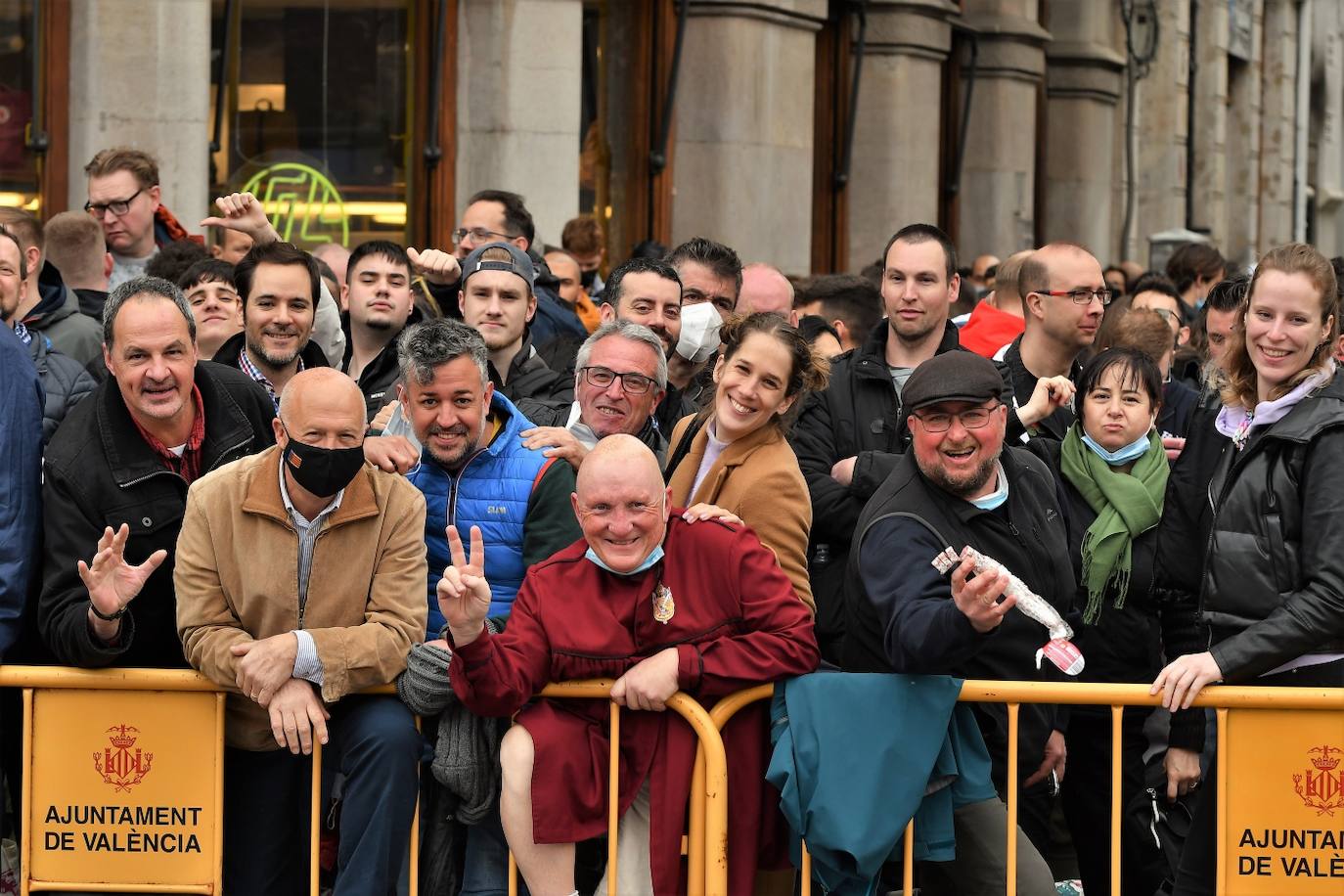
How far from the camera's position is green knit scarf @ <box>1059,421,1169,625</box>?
6.50m

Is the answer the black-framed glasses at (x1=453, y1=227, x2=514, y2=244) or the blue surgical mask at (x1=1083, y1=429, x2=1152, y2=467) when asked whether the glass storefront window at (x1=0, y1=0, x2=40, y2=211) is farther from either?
the blue surgical mask at (x1=1083, y1=429, x2=1152, y2=467)

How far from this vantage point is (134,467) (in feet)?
19.0

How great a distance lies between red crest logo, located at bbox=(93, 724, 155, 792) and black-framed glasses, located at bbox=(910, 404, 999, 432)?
A: 2.33 m

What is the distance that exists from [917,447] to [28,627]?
8.51 ft

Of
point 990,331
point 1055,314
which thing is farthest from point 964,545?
point 990,331

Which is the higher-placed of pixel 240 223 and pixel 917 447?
pixel 240 223

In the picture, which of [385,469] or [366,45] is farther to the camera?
[366,45]

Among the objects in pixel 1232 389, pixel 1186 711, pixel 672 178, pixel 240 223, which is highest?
pixel 672 178

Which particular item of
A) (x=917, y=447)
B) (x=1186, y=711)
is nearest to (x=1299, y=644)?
(x=1186, y=711)

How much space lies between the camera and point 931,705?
214 inches

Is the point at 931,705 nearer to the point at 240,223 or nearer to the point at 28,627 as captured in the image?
the point at 28,627

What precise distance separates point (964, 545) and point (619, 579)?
95 centimetres

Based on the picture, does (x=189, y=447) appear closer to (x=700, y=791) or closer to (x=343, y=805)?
(x=343, y=805)

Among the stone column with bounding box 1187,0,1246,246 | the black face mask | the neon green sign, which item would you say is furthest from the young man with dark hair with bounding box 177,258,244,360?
the stone column with bounding box 1187,0,1246,246
